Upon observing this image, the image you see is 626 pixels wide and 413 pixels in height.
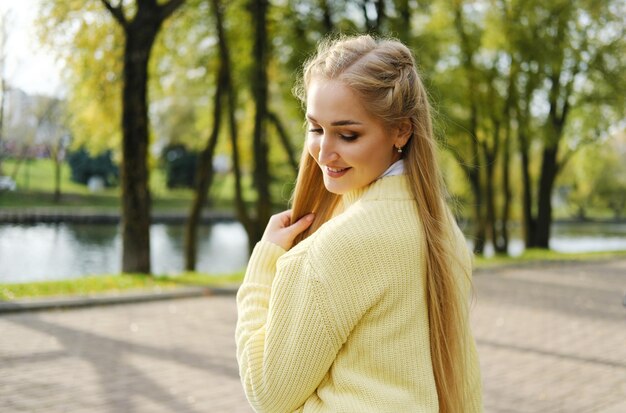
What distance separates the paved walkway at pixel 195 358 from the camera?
523 cm

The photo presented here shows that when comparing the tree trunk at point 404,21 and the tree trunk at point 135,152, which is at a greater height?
the tree trunk at point 404,21

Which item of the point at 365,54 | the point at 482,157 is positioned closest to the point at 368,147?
the point at 365,54

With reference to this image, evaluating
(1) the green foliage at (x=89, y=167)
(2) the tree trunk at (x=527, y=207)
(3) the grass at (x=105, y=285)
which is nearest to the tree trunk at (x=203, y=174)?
(3) the grass at (x=105, y=285)

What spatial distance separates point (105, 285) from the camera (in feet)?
32.1

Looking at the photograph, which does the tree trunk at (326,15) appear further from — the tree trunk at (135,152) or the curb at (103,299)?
the curb at (103,299)

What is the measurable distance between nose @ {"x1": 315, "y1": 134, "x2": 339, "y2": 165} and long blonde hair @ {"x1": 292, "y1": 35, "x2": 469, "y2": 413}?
0.42ft

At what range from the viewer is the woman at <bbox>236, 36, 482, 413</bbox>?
1542 millimetres

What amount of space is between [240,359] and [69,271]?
1775 cm

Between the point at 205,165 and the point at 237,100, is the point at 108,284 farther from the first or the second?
the point at 237,100

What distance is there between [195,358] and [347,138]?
201 inches

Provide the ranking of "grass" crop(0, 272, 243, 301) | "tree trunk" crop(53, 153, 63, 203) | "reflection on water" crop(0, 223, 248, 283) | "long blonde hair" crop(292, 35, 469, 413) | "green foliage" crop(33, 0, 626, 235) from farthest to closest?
"tree trunk" crop(53, 153, 63, 203)
"reflection on water" crop(0, 223, 248, 283)
"green foliage" crop(33, 0, 626, 235)
"grass" crop(0, 272, 243, 301)
"long blonde hair" crop(292, 35, 469, 413)

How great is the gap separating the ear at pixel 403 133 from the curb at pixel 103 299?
288 inches

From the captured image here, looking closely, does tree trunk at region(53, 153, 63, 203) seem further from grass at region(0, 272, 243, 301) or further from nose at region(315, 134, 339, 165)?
nose at region(315, 134, 339, 165)

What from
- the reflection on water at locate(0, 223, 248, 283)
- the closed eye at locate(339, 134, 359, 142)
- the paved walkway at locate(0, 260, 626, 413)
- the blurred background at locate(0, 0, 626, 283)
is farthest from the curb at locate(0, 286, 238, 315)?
the closed eye at locate(339, 134, 359, 142)
